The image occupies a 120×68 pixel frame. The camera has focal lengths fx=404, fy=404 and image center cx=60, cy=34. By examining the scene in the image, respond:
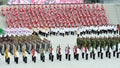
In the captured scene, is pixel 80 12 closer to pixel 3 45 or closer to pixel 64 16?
pixel 64 16

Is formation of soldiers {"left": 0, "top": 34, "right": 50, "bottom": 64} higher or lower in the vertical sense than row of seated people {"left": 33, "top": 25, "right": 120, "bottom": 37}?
lower

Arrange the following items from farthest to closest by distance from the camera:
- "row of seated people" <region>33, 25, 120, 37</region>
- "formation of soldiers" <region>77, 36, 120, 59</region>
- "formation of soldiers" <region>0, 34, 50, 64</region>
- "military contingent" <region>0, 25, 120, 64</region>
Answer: "row of seated people" <region>33, 25, 120, 37</region> < "formation of soldiers" <region>0, 34, 50, 64</region> < "formation of soldiers" <region>77, 36, 120, 59</region> < "military contingent" <region>0, 25, 120, 64</region>

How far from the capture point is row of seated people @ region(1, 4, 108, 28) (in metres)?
39.2

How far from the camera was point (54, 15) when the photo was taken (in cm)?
4091

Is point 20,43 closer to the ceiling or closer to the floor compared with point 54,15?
closer to the floor

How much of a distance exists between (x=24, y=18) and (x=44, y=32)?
6.19 m

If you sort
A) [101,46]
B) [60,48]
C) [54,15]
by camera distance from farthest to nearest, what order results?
[54,15]
[101,46]
[60,48]

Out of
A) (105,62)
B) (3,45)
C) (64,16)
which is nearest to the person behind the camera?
(105,62)

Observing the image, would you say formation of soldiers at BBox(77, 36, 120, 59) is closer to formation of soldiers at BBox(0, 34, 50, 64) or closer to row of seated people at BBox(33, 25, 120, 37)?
formation of soldiers at BBox(0, 34, 50, 64)

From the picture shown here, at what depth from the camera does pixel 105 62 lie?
953 inches

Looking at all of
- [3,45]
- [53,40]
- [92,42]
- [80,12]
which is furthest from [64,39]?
[80,12]

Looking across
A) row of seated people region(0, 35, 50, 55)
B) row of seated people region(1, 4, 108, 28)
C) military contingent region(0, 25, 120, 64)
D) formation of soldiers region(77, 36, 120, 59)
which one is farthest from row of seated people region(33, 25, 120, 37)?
row of seated people region(0, 35, 50, 55)

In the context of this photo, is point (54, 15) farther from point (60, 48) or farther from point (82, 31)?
point (60, 48)

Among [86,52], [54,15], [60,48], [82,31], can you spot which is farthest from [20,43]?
[54,15]
